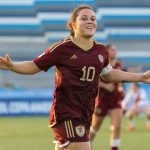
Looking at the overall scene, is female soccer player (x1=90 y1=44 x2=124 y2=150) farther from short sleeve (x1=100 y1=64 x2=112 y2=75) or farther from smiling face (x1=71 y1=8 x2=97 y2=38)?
smiling face (x1=71 y1=8 x2=97 y2=38)

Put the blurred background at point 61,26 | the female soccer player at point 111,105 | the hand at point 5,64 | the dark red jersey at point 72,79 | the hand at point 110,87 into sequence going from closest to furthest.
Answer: the hand at point 5,64, the dark red jersey at point 72,79, the female soccer player at point 111,105, the hand at point 110,87, the blurred background at point 61,26

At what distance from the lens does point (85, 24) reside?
782 centimetres

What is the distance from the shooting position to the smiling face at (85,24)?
7.79 metres

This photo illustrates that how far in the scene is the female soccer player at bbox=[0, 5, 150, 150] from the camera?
7.78m

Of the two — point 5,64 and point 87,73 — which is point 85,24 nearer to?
point 87,73

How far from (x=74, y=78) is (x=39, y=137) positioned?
9.23 metres

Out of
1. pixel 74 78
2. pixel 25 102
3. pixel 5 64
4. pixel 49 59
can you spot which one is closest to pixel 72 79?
pixel 74 78

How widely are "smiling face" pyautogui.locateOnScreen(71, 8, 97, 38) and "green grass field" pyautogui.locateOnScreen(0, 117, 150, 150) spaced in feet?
21.6

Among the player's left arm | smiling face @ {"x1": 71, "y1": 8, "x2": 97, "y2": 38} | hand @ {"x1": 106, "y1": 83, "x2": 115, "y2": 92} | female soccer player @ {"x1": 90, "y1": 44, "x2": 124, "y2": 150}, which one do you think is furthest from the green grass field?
smiling face @ {"x1": 71, "y1": 8, "x2": 97, "y2": 38}

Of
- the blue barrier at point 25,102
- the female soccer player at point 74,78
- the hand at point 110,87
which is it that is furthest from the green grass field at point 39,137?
the female soccer player at point 74,78

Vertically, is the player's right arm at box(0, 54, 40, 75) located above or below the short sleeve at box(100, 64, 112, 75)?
above

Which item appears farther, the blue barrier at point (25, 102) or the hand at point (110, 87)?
the blue barrier at point (25, 102)

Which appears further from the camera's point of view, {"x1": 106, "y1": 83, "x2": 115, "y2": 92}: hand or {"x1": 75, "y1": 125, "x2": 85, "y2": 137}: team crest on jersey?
{"x1": 106, "y1": 83, "x2": 115, "y2": 92}: hand

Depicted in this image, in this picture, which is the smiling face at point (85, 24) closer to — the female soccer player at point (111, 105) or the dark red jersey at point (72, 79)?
the dark red jersey at point (72, 79)
